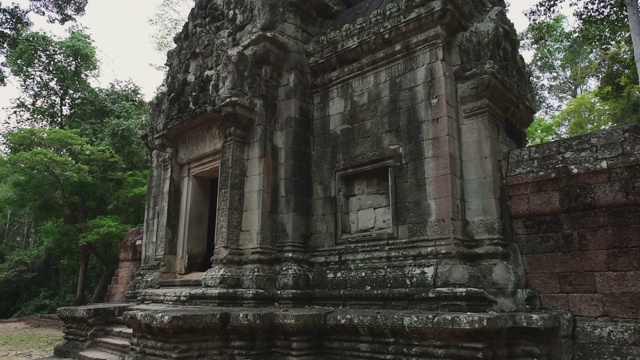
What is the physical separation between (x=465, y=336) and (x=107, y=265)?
19.3 m

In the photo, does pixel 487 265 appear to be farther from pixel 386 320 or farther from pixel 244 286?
pixel 244 286

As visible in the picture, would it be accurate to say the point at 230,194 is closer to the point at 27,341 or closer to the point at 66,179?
the point at 27,341

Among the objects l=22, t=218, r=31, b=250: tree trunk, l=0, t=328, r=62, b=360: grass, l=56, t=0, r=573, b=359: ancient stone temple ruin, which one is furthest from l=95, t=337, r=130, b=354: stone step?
l=22, t=218, r=31, b=250: tree trunk

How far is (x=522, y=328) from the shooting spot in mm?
4980

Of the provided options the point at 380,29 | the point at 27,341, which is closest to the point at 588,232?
the point at 380,29

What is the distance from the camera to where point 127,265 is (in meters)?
12.3

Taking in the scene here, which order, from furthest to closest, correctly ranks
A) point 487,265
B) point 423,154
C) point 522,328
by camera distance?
point 423,154
point 487,265
point 522,328

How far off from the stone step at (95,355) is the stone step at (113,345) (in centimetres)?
9

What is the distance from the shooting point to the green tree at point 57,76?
25047 mm

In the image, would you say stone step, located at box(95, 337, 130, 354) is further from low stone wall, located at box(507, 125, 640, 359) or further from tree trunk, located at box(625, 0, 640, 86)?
tree trunk, located at box(625, 0, 640, 86)

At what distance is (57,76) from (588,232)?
27.6 meters

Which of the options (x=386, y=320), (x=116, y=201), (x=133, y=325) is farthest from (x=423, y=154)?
(x=116, y=201)

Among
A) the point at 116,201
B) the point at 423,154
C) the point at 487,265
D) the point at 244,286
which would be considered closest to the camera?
the point at 487,265

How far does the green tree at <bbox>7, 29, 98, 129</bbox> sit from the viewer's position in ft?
82.2
